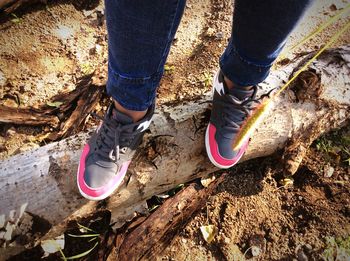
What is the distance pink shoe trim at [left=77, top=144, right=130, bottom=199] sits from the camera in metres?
1.44

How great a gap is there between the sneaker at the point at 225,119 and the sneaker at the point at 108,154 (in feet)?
1.17

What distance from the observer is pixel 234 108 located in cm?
154

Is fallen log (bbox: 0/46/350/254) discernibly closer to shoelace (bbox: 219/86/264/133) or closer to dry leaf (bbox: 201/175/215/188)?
dry leaf (bbox: 201/175/215/188)

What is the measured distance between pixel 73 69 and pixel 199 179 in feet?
4.20

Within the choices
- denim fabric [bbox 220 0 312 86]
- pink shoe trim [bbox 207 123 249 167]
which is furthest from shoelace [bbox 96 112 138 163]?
denim fabric [bbox 220 0 312 86]

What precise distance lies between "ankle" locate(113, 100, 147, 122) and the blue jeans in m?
0.07

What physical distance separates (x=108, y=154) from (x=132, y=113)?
0.24m

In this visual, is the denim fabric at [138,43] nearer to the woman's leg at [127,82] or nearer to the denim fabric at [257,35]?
the woman's leg at [127,82]


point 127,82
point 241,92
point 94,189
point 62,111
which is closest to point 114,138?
point 94,189

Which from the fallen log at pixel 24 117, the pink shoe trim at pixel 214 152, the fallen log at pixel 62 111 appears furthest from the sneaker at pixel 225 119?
the fallen log at pixel 24 117

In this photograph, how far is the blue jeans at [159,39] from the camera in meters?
0.95

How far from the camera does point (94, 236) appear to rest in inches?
69.7

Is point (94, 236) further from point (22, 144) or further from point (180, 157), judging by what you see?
point (22, 144)

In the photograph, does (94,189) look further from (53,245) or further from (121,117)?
(53,245)
